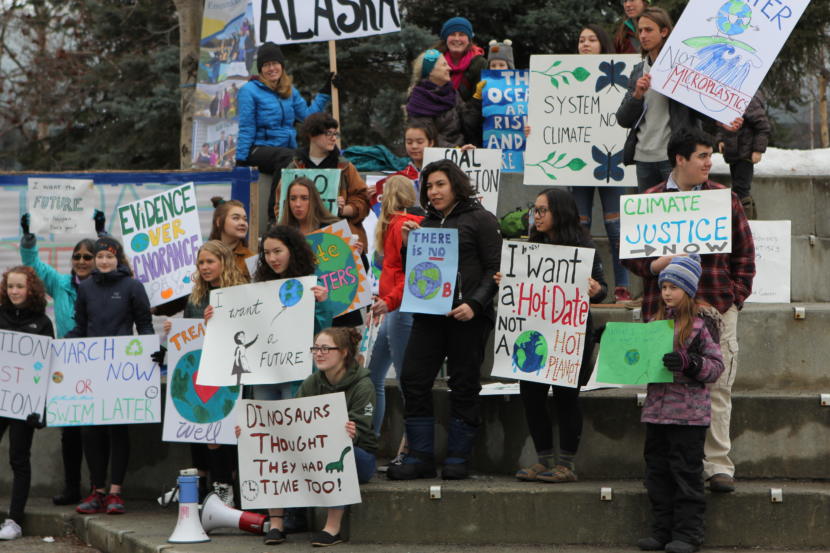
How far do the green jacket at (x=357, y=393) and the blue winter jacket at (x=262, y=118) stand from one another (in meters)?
3.84

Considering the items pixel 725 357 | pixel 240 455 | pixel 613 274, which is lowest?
pixel 240 455

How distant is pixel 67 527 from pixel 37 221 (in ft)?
8.43

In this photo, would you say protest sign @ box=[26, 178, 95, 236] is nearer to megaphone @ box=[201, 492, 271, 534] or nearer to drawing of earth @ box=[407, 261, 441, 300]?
megaphone @ box=[201, 492, 271, 534]

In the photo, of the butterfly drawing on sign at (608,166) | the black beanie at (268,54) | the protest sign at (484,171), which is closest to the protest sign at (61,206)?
the black beanie at (268,54)

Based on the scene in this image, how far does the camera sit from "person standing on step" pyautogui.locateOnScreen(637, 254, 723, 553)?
710cm

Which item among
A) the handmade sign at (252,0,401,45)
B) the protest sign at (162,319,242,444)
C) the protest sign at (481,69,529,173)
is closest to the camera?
the protest sign at (162,319,242,444)

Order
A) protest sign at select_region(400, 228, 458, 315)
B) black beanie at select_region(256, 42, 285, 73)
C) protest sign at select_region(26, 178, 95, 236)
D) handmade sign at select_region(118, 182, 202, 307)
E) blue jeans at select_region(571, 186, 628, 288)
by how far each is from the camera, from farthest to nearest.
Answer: black beanie at select_region(256, 42, 285, 73)
protest sign at select_region(26, 178, 95, 236)
blue jeans at select_region(571, 186, 628, 288)
handmade sign at select_region(118, 182, 202, 307)
protest sign at select_region(400, 228, 458, 315)

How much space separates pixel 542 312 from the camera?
8.08 metres

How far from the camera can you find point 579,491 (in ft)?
25.5

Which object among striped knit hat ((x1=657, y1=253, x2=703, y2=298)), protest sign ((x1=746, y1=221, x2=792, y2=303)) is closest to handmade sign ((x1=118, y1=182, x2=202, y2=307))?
striped knit hat ((x1=657, y1=253, x2=703, y2=298))

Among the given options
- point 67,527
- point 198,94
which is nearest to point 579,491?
point 67,527

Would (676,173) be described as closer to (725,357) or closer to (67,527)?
(725,357)

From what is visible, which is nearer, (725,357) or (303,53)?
(725,357)

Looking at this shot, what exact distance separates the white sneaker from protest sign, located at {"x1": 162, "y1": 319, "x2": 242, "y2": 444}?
4.03 feet
